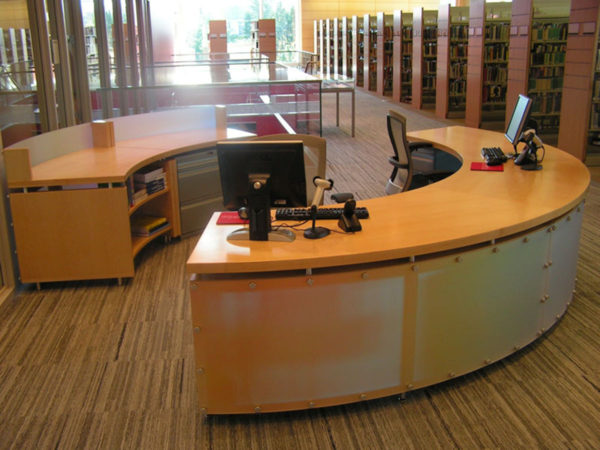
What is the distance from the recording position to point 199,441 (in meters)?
2.70

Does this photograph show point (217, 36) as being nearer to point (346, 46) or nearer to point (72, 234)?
point (346, 46)

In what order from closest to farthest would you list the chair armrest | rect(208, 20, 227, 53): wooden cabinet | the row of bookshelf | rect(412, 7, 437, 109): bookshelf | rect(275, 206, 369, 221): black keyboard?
rect(275, 206, 369, 221): black keyboard < the chair armrest < the row of bookshelf < rect(412, 7, 437, 109): bookshelf < rect(208, 20, 227, 53): wooden cabinet

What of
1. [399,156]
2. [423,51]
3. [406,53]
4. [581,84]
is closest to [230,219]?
[399,156]

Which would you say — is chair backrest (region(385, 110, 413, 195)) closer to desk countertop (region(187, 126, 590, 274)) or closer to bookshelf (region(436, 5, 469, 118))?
desk countertop (region(187, 126, 590, 274))

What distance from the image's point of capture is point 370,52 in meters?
17.4

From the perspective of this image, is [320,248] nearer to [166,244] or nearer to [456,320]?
[456,320]

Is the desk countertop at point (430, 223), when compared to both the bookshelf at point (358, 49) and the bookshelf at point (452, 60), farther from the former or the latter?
the bookshelf at point (358, 49)

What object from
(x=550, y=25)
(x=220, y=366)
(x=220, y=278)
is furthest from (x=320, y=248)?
(x=550, y=25)

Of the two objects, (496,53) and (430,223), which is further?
(496,53)

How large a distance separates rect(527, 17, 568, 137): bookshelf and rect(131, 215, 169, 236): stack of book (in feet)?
21.1

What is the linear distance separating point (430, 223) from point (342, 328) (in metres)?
0.70

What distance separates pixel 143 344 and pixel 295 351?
1.20 meters

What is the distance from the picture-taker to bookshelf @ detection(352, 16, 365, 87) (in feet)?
60.1

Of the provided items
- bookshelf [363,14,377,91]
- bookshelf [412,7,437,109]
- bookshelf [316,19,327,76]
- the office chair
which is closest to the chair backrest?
the office chair
